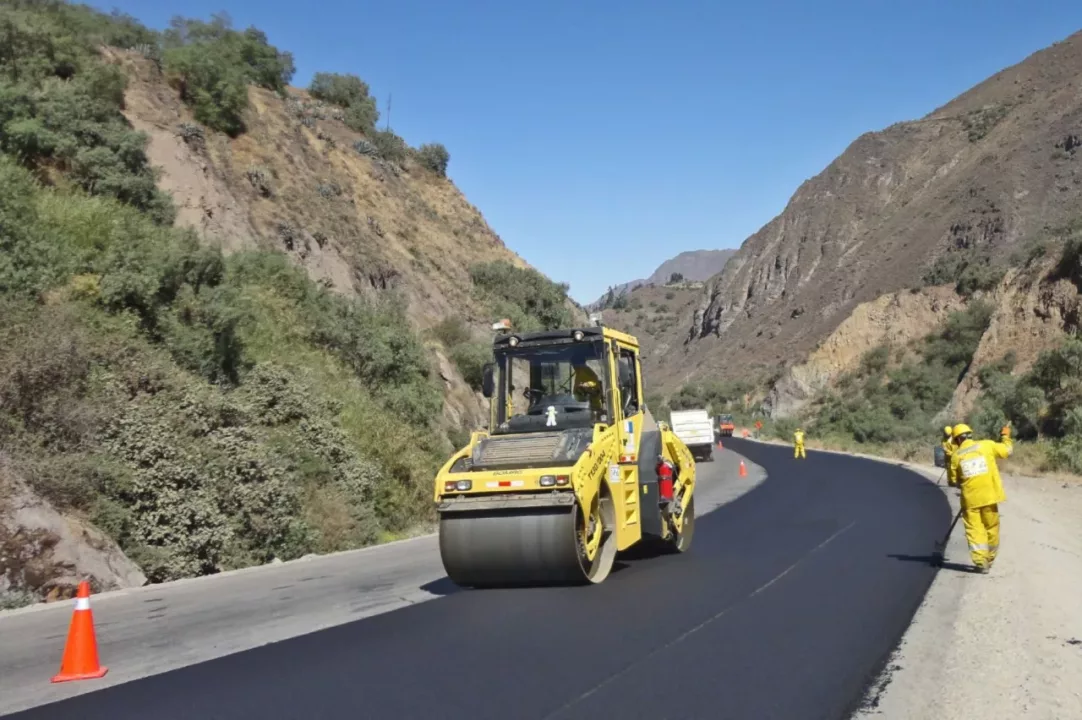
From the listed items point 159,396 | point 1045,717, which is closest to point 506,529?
point 1045,717

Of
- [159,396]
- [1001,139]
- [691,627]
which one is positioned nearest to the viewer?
[691,627]

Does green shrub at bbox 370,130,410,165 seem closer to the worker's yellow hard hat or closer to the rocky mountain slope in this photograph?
the rocky mountain slope

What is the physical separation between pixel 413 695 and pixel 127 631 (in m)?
3.80

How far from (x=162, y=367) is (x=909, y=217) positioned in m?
83.5

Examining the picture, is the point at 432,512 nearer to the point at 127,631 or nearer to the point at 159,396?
the point at 159,396

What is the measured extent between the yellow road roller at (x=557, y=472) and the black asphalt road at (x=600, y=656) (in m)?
0.42

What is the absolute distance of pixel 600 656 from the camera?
7.36m

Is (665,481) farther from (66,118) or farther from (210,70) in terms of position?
(210,70)

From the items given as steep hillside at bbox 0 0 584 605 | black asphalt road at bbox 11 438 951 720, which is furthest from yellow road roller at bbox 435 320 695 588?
steep hillside at bbox 0 0 584 605

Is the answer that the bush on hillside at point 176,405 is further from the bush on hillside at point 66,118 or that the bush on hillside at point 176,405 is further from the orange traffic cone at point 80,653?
the orange traffic cone at point 80,653

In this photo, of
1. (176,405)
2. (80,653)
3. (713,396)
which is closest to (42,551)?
(176,405)

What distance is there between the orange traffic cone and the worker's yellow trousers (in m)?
8.85

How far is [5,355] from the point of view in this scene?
499 inches

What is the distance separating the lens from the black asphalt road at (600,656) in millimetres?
6172
